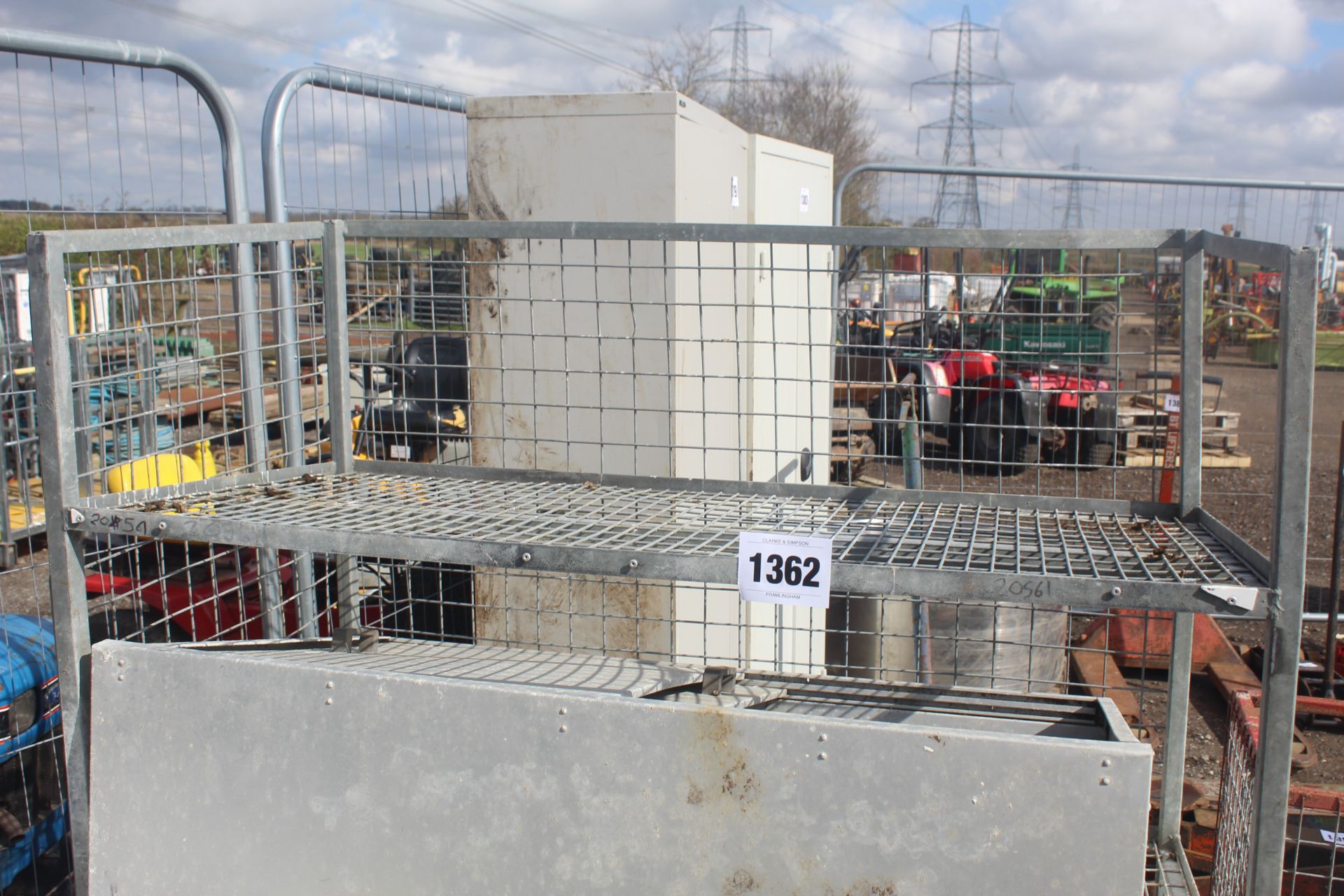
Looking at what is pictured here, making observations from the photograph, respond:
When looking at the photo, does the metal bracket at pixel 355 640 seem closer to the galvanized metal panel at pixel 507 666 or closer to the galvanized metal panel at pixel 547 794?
the galvanized metal panel at pixel 507 666

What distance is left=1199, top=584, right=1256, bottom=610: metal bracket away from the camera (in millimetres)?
1641

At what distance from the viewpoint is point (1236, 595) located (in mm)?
1645

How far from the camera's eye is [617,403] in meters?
3.06

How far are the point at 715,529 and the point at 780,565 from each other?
311 mm

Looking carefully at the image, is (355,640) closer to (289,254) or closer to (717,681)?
(717,681)

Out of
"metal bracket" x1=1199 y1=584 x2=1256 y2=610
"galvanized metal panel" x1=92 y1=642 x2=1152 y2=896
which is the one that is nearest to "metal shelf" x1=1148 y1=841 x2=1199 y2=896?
"galvanized metal panel" x1=92 y1=642 x2=1152 y2=896

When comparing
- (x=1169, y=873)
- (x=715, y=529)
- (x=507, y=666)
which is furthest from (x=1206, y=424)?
(x=507, y=666)

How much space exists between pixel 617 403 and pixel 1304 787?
7.47 feet

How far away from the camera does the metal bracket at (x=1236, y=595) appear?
164 cm

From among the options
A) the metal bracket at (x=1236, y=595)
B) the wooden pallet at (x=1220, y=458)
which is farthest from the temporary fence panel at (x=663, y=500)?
the wooden pallet at (x=1220, y=458)

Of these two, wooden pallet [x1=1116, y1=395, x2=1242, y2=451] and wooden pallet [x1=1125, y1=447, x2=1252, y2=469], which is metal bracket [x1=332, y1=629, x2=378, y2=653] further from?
wooden pallet [x1=1125, y1=447, x2=1252, y2=469]

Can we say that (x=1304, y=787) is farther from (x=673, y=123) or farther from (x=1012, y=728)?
(x=673, y=123)

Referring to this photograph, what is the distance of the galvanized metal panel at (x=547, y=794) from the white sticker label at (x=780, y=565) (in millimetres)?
202

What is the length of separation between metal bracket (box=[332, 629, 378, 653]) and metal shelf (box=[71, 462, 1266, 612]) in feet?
0.88
